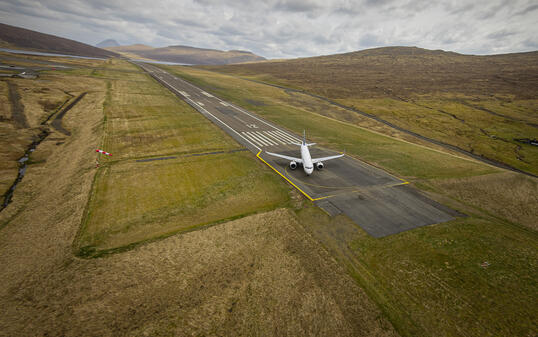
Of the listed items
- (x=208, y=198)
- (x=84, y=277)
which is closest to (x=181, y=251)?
(x=84, y=277)

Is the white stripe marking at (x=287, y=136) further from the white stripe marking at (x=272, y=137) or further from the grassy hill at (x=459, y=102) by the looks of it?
the grassy hill at (x=459, y=102)

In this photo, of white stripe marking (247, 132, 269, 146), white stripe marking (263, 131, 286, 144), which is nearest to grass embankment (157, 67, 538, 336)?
white stripe marking (263, 131, 286, 144)

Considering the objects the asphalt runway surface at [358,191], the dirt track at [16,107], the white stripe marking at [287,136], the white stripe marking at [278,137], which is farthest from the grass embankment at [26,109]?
the white stripe marking at [287,136]

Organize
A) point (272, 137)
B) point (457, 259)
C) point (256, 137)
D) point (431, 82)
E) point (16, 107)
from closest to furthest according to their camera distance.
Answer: point (457, 259) → point (16, 107) → point (256, 137) → point (272, 137) → point (431, 82)

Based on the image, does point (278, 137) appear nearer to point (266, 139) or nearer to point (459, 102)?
point (266, 139)

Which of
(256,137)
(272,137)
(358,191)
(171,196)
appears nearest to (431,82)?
(272,137)

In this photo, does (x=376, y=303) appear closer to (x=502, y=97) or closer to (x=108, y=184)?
(x=108, y=184)

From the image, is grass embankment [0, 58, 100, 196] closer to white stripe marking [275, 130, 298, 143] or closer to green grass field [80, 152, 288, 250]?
green grass field [80, 152, 288, 250]
